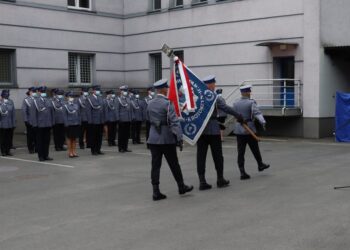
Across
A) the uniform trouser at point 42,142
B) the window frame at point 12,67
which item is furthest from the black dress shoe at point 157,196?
the window frame at point 12,67

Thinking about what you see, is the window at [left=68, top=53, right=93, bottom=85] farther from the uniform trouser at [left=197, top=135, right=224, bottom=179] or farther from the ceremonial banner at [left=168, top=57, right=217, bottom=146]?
the uniform trouser at [left=197, top=135, right=224, bottom=179]

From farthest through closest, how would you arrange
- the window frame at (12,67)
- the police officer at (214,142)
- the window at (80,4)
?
the window at (80,4) → the window frame at (12,67) → the police officer at (214,142)

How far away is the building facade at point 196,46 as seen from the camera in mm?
19609

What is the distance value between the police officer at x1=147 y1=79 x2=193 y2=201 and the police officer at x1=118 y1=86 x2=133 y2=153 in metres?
7.43

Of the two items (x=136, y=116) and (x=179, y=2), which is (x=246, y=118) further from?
(x=179, y=2)

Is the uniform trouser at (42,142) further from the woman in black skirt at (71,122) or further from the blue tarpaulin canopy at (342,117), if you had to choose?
the blue tarpaulin canopy at (342,117)

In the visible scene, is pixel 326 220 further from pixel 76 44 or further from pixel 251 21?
pixel 76 44

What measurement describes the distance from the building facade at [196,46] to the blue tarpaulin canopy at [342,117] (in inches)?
51.2

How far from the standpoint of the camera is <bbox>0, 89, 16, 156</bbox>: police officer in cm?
1566

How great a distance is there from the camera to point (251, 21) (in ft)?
69.5

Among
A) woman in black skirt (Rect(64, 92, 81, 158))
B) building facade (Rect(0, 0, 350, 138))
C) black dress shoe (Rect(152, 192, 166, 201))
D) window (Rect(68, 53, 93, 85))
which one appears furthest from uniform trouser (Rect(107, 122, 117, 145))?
black dress shoe (Rect(152, 192, 166, 201))

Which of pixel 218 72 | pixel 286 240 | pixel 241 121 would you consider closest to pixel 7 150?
pixel 241 121

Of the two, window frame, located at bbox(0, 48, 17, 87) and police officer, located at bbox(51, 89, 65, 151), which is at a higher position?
window frame, located at bbox(0, 48, 17, 87)

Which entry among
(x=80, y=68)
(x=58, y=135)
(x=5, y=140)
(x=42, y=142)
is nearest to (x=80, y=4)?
(x=80, y=68)
